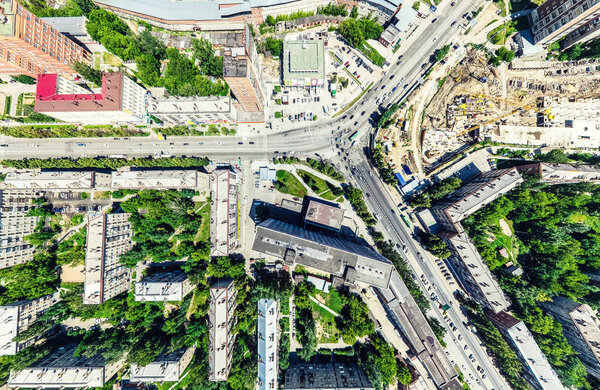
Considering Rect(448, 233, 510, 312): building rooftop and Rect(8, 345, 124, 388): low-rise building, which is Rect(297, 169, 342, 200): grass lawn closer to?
Rect(448, 233, 510, 312): building rooftop

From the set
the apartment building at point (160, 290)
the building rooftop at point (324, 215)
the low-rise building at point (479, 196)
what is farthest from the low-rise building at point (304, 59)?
the apartment building at point (160, 290)

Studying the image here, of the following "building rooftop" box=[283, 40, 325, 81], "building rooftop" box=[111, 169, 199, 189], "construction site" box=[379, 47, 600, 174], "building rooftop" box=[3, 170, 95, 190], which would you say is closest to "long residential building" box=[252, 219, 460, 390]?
"building rooftop" box=[111, 169, 199, 189]

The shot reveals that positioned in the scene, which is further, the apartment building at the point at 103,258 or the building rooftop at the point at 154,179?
the building rooftop at the point at 154,179

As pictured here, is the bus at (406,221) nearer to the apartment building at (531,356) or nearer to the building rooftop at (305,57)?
the apartment building at (531,356)

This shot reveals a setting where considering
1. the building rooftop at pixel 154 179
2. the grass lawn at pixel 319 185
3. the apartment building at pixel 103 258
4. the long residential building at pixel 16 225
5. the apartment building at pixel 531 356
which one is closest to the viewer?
the apartment building at pixel 531 356

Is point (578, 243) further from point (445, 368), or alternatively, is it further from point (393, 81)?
point (393, 81)

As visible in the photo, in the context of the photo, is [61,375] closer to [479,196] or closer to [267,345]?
[267,345]
